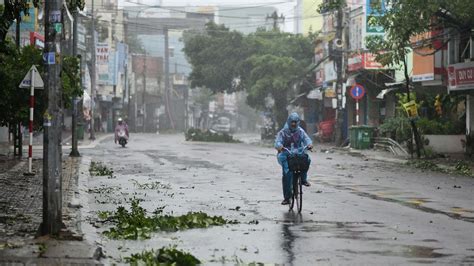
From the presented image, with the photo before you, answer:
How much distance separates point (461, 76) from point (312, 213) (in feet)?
62.9

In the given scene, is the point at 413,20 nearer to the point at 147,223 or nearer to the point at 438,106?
the point at 438,106

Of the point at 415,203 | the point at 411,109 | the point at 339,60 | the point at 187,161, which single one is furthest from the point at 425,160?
the point at 415,203

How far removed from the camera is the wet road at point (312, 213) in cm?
991

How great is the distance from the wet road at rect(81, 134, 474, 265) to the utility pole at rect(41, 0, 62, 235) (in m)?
0.81

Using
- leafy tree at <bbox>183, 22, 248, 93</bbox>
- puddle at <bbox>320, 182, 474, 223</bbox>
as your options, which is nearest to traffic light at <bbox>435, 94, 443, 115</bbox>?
puddle at <bbox>320, 182, 474, 223</bbox>

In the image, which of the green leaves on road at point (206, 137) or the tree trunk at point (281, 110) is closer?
the green leaves on road at point (206, 137)

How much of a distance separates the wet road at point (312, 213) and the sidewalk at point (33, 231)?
1.14ft

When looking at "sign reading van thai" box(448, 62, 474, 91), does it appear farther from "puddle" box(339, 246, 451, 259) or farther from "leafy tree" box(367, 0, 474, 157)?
"puddle" box(339, 246, 451, 259)

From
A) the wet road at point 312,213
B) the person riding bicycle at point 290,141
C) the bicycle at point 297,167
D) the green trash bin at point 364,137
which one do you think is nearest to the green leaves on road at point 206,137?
the green trash bin at point 364,137

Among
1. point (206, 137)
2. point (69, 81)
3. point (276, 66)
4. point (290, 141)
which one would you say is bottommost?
point (206, 137)

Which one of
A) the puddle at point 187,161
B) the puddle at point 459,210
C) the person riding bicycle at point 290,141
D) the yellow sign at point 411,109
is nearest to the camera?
the puddle at point 459,210

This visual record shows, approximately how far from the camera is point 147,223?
11.9 meters

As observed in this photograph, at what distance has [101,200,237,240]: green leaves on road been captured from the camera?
1131 cm

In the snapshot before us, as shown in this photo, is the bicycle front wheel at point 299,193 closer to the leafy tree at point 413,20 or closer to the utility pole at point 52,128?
the utility pole at point 52,128
